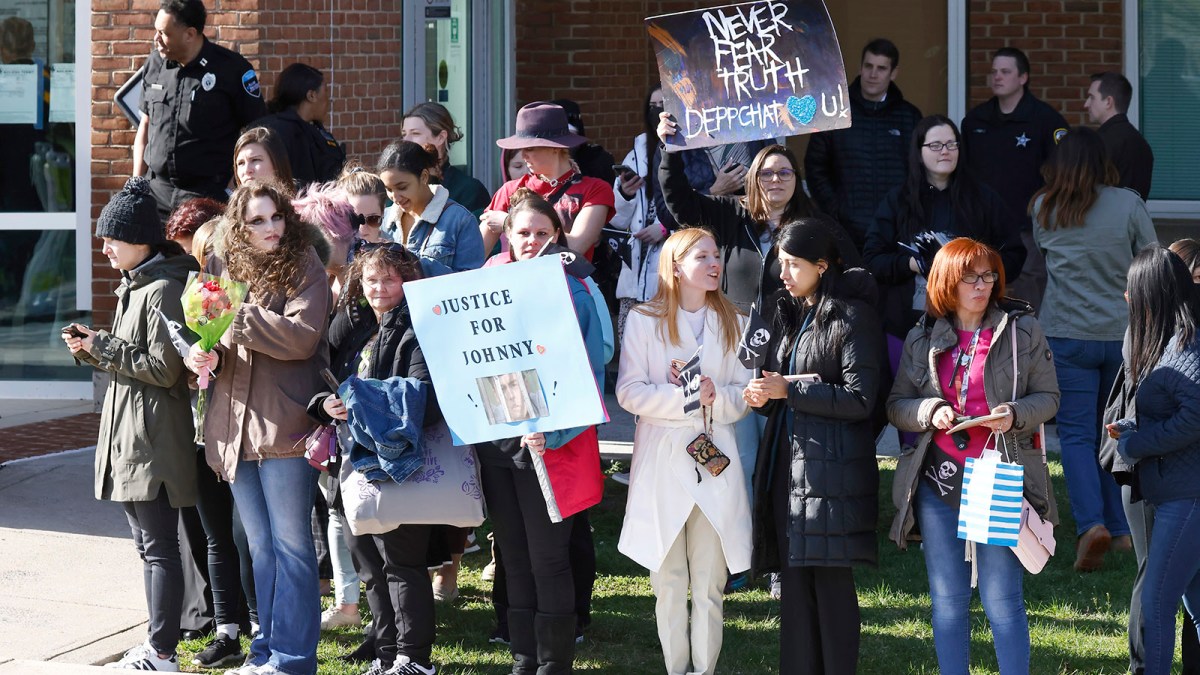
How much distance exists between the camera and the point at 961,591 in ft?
16.5

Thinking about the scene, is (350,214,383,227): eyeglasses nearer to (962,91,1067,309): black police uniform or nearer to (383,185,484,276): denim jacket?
(383,185,484,276): denim jacket

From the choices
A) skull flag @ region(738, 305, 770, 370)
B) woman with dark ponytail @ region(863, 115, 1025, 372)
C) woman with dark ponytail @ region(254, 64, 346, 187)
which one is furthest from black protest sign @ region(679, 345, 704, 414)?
woman with dark ponytail @ region(254, 64, 346, 187)

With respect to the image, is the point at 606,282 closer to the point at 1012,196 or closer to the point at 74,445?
the point at 1012,196

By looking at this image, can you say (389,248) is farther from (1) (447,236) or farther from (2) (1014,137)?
(2) (1014,137)

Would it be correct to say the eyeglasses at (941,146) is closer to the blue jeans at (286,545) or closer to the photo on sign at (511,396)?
the photo on sign at (511,396)

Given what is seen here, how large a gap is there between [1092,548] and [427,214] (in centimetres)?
332

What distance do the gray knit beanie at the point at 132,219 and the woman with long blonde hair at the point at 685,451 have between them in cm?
181

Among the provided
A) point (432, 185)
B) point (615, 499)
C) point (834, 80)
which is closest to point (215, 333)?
point (432, 185)

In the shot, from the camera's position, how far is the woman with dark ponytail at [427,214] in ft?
20.0

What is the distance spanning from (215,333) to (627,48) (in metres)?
7.42

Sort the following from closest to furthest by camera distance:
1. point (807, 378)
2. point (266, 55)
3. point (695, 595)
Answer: point (807, 378) < point (695, 595) < point (266, 55)

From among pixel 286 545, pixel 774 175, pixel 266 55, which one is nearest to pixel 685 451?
pixel 774 175

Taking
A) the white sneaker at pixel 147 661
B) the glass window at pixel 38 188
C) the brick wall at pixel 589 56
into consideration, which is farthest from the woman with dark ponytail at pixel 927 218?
the glass window at pixel 38 188

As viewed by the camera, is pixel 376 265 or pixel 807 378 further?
pixel 376 265
